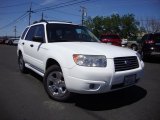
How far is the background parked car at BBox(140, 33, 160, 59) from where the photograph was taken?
11.7 m

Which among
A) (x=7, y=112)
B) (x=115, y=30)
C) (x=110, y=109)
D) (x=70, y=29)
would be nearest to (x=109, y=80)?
(x=110, y=109)

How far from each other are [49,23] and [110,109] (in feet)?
9.30

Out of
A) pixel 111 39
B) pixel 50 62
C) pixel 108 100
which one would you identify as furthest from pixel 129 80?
pixel 111 39

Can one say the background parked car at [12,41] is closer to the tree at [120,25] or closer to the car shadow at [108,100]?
the tree at [120,25]

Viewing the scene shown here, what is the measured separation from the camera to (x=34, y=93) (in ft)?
17.4

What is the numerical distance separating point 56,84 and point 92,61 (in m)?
1.15

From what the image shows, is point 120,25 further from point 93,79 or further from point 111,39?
point 93,79

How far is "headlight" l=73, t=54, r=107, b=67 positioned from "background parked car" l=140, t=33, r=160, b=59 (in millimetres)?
8437

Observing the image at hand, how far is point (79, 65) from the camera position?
159 inches

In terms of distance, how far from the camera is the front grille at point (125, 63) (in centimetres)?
418

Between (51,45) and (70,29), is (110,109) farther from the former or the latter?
(70,29)

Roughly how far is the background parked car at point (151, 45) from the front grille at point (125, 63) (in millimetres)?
7562

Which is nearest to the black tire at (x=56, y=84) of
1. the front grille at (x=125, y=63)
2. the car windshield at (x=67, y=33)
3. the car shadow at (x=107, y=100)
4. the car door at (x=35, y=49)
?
the car shadow at (x=107, y=100)

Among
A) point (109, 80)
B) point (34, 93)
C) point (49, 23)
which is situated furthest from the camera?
point (49, 23)
